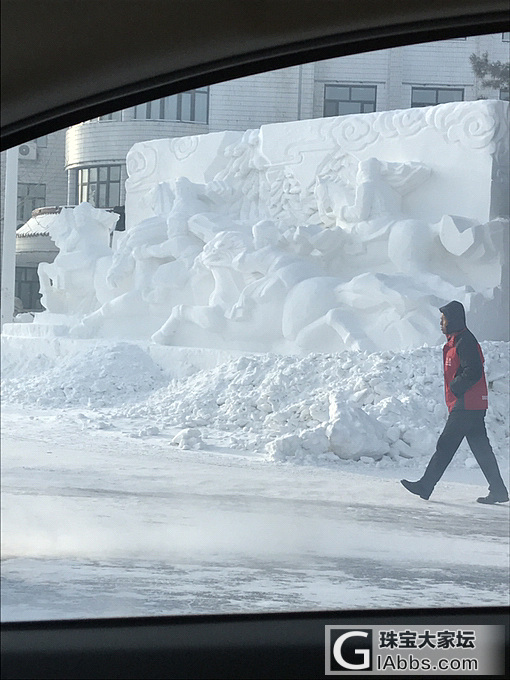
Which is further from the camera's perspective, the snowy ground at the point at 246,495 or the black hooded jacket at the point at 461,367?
the snowy ground at the point at 246,495

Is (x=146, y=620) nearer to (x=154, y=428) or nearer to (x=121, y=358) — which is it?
(x=154, y=428)

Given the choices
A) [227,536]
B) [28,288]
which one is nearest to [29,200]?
[28,288]

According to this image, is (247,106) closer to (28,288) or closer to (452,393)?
(28,288)

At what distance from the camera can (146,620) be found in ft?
9.77

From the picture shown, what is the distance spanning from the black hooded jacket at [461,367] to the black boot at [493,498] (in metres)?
1.18

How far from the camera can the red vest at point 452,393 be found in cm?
489

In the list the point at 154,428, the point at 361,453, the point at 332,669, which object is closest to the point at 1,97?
the point at 332,669

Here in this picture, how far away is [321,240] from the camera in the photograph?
7.51 metres

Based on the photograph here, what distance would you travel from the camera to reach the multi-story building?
29.8 ft

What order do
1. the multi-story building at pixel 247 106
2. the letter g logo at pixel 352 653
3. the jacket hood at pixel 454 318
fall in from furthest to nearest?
the multi-story building at pixel 247 106, the jacket hood at pixel 454 318, the letter g logo at pixel 352 653

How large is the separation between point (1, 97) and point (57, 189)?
833 centimetres

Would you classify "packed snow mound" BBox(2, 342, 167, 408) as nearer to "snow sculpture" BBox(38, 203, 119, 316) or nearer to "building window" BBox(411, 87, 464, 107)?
"snow sculpture" BBox(38, 203, 119, 316)

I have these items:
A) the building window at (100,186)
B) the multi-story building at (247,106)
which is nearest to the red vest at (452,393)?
the multi-story building at (247,106)

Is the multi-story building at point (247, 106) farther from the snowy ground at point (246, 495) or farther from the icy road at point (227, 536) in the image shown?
the icy road at point (227, 536)
